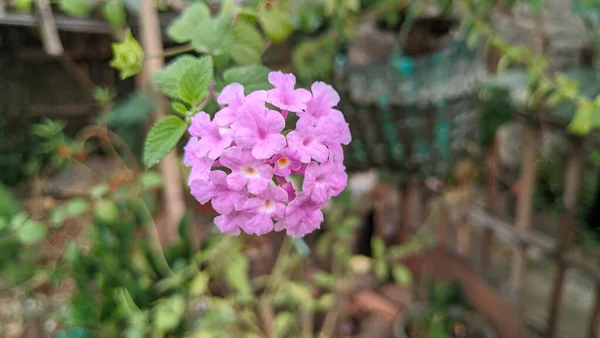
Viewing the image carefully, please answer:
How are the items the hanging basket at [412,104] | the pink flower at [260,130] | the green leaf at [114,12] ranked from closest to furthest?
the pink flower at [260,130] → the green leaf at [114,12] → the hanging basket at [412,104]

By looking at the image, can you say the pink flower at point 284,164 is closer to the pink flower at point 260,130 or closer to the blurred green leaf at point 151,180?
the pink flower at point 260,130

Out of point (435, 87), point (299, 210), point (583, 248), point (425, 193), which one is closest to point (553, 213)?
point (583, 248)

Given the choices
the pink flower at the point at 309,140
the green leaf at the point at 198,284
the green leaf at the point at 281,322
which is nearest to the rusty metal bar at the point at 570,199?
the green leaf at the point at 281,322

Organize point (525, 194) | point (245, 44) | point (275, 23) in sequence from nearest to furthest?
point (245, 44), point (275, 23), point (525, 194)

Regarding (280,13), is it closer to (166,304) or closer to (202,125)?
(202,125)

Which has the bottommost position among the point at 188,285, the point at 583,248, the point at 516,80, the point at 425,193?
the point at 583,248

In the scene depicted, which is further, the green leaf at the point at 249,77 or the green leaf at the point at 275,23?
the green leaf at the point at 275,23


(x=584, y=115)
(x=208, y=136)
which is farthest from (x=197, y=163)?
(x=584, y=115)

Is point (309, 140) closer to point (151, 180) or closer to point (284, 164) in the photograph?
point (284, 164)
